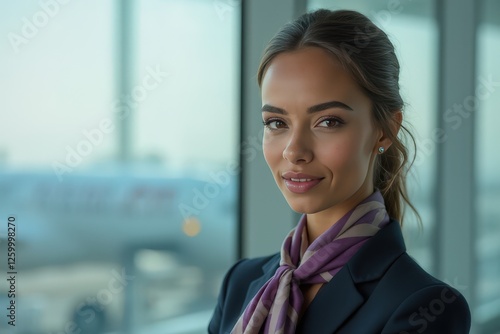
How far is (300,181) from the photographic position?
4.48 feet

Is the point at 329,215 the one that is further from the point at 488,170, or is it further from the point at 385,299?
the point at 488,170

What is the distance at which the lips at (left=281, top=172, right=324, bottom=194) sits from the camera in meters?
1.36

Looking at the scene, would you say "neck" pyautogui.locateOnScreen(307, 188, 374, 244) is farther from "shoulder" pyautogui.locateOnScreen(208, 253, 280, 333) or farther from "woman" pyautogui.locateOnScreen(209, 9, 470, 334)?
"shoulder" pyautogui.locateOnScreen(208, 253, 280, 333)

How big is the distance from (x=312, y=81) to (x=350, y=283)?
16.7 inches

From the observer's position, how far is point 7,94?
7.21 feet

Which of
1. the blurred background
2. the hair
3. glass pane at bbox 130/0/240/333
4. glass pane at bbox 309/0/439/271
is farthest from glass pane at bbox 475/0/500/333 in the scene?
the hair

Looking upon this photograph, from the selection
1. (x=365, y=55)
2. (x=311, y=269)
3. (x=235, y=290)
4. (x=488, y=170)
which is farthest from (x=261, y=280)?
(x=488, y=170)

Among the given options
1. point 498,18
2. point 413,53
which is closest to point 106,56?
point 413,53

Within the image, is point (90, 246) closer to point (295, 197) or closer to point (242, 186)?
point (242, 186)

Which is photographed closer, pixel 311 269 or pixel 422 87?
pixel 311 269

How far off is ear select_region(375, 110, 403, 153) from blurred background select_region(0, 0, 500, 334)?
22.1 inches

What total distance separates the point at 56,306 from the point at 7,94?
0.78 m

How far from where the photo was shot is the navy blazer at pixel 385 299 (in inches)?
47.2

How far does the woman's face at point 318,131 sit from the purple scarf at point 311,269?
0.19ft
